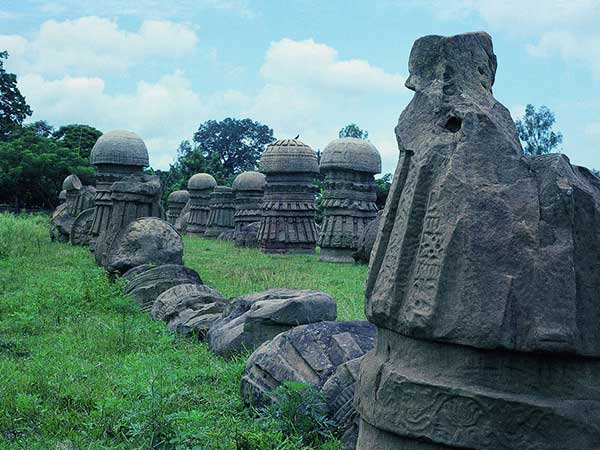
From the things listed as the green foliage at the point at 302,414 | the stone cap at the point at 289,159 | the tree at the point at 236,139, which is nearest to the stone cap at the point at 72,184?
the stone cap at the point at 289,159

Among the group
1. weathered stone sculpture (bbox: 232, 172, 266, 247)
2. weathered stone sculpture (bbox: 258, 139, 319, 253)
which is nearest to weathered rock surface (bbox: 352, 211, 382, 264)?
weathered stone sculpture (bbox: 258, 139, 319, 253)

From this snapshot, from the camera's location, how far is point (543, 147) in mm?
25797

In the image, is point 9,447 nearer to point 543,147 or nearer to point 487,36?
point 487,36

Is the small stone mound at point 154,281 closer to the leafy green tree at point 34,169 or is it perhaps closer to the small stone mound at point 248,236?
the small stone mound at point 248,236

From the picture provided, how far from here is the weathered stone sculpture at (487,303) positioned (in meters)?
2.71

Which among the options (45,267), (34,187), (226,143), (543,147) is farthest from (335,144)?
(226,143)

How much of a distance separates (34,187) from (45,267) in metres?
19.7

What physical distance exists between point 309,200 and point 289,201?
1.74 ft

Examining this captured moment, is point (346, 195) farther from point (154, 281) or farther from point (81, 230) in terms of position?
point (154, 281)

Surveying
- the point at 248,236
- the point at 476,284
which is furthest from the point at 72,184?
the point at 476,284

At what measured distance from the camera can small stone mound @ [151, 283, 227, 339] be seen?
7.19 metres

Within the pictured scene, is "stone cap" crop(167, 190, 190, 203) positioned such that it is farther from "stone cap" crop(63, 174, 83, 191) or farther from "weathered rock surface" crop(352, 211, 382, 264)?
"weathered rock surface" crop(352, 211, 382, 264)

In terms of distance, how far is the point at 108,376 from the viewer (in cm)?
552

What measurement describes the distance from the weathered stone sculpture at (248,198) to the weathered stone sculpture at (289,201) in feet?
12.8
